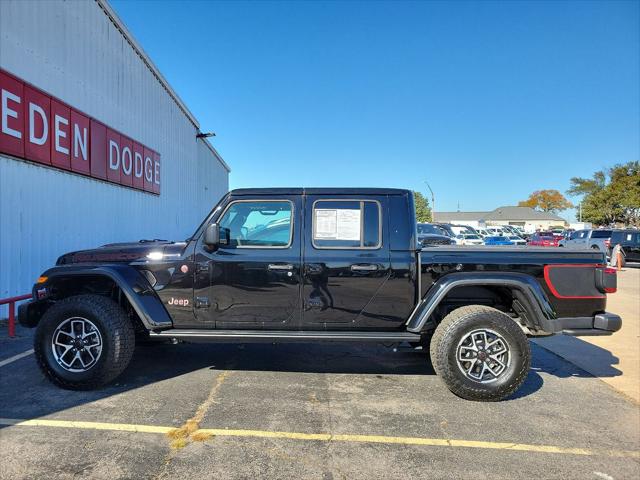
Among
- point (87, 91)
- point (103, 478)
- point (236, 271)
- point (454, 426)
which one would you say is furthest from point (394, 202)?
point (87, 91)

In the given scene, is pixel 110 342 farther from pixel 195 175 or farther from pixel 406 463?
pixel 195 175

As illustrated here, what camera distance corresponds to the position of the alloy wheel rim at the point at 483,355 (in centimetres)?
356

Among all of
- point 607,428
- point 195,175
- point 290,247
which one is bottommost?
point 607,428

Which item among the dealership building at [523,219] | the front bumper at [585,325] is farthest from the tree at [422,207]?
the front bumper at [585,325]

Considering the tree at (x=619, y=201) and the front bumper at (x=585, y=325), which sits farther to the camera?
the tree at (x=619, y=201)

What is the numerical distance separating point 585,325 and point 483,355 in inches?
40.5

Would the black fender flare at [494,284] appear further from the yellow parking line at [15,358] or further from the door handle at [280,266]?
the yellow parking line at [15,358]

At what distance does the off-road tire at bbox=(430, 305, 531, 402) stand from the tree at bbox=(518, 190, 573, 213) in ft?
401

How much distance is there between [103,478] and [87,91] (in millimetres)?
9544

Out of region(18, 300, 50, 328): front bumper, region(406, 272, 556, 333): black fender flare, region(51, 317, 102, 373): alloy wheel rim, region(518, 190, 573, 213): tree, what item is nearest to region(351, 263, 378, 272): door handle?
region(406, 272, 556, 333): black fender flare

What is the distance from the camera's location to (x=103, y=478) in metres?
2.40

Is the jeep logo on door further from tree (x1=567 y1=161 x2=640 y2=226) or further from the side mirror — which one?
tree (x1=567 y1=161 x2=640 y2=226)

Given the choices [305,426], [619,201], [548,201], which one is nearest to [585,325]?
[305,426]

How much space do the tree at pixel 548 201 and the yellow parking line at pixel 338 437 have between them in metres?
123
